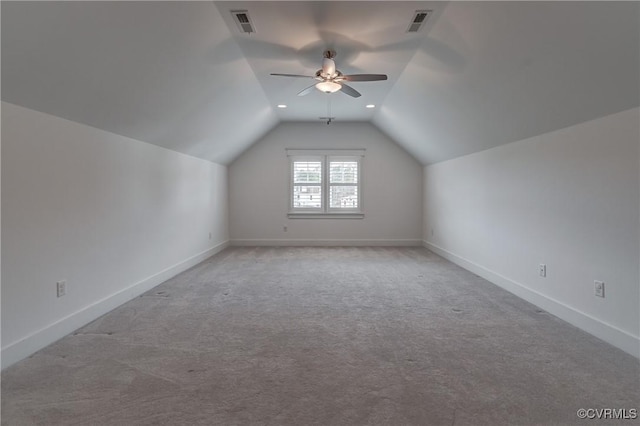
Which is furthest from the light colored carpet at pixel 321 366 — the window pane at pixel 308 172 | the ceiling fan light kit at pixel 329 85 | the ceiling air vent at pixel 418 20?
the window pane at pixel 308 172

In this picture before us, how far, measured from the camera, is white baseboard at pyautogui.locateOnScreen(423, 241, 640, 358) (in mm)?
2413

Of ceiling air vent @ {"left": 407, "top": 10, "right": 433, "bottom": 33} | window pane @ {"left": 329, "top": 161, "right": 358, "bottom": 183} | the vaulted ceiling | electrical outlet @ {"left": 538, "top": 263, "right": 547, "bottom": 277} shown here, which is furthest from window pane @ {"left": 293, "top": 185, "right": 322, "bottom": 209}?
electrical outlet @ {"left": 538, "top": 263, "right": 547, "bottom": 277}

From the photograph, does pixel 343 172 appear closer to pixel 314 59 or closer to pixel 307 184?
pixel 307 184

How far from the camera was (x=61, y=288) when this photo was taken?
8.84ft

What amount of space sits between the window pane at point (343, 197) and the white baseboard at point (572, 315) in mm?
3360

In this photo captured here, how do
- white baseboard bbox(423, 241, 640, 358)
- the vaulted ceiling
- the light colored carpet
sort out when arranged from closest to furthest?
the light colored carpet, the vaulted ceiling, white baseboard bbox(423, 241, 640, 358)

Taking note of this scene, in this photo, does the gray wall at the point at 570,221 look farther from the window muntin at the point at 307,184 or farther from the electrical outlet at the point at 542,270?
the window muntin at the point at 307,184

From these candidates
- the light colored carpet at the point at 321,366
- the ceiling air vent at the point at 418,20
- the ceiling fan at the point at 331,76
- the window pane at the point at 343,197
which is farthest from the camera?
the window pane at the point at 343,197

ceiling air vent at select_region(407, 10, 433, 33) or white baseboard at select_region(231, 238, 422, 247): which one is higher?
ceiling air vent at select_region(407, 10, 433, 33)

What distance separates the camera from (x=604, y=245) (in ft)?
8.70

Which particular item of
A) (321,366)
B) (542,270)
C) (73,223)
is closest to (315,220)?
(542,270)

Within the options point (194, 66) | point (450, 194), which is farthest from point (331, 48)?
point (450, 194)

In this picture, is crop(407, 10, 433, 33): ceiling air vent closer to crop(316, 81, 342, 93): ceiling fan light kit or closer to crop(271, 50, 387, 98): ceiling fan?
crop(271, 50, 387, 98): ceiling fan

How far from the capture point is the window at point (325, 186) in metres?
7.55
